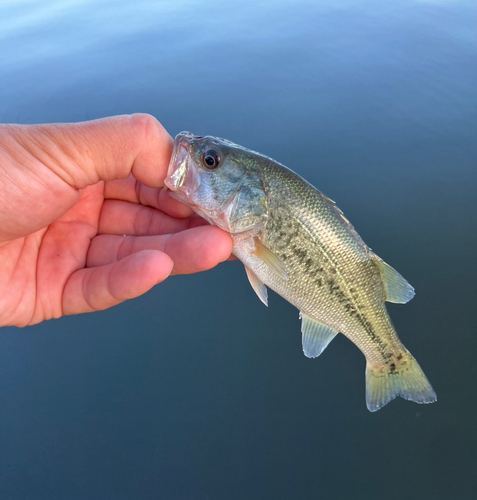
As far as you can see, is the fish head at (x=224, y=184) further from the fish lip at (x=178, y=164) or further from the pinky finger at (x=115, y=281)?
the pinky finger at (x=115, y=281)

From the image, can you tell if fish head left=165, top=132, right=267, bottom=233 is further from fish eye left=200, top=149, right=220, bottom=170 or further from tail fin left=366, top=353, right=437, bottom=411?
tail fin left=366, top=353, right=437, bottom=411

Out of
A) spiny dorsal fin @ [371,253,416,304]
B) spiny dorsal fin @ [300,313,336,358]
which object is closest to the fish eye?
spiny dorsal fin @ [300,313,336,358]

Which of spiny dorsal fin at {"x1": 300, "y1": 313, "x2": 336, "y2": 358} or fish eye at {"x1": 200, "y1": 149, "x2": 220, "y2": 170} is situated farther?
spiny dorsal fin at {"x1": 300, "y1": 313, "x2": 336, "y2": 358}

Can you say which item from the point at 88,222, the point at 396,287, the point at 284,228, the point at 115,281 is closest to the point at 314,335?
the point at 396,287

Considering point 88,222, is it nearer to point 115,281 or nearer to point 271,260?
Result: point 115,281

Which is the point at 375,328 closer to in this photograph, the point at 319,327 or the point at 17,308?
the point at 319,327

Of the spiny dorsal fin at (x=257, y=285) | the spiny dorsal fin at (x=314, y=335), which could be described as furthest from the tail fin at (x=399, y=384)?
the spiny dorsal fin at (x=257, y=285)
